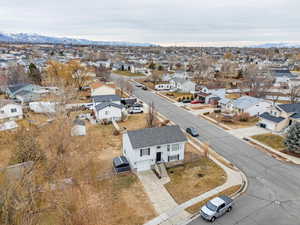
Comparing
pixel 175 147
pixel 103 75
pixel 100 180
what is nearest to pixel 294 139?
pixel 175 147

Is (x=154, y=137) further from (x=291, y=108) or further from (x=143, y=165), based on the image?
(x=291, y=108)

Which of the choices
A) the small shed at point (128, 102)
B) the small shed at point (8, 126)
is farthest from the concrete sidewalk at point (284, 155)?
the small shed at point (8, 126)

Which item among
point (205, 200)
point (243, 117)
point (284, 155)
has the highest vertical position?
point (243, 117)

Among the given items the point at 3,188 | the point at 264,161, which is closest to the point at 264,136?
the point at 264,161

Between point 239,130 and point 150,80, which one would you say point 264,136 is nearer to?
point 239,130

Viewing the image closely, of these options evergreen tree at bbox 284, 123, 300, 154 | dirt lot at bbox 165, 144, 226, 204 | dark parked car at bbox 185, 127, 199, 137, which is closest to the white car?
dark parked car at bbox 185, 127, 199, 137

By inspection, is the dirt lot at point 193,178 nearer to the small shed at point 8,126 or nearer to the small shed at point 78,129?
the small shed at point 78,129

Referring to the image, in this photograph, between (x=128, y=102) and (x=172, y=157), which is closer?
(x=172, y=157)
